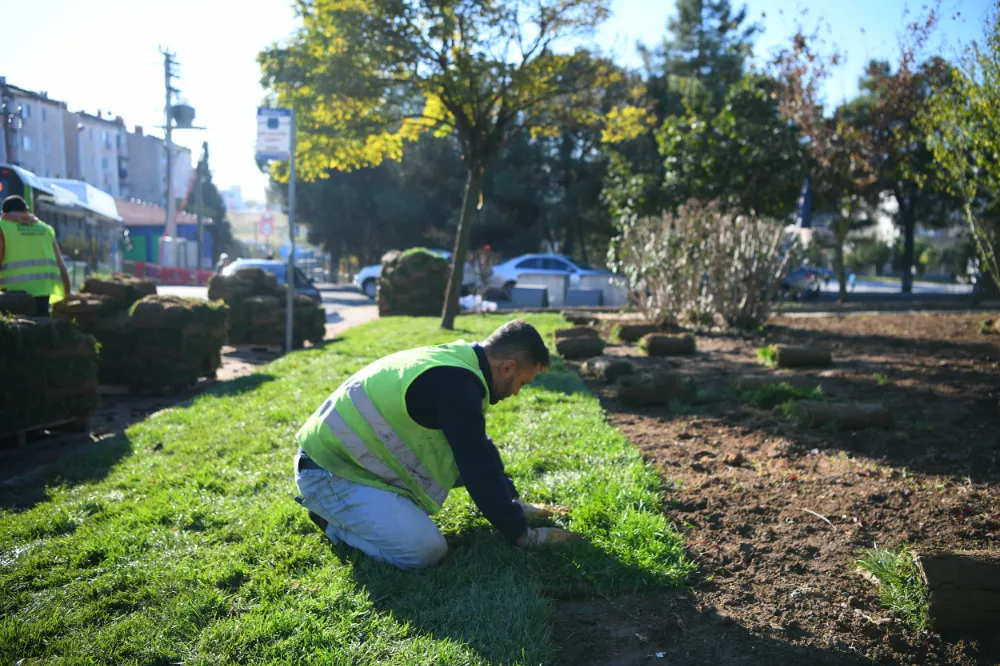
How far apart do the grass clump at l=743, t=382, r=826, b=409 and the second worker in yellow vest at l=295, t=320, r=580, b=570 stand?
3.38m

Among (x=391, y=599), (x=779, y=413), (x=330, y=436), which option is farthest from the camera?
(x=779, y=413)

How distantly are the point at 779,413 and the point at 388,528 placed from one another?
3.71 metres

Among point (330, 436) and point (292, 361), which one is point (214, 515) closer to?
point (330, 436)

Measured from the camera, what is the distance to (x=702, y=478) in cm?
452

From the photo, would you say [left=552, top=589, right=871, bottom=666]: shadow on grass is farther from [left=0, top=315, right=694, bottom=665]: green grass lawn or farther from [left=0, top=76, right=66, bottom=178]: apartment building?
[left=0, top=76, right=66, bottom=178]: apartment building

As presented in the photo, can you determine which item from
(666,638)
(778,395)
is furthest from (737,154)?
(666,638)

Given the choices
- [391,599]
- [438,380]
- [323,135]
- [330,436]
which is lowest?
[391,599]

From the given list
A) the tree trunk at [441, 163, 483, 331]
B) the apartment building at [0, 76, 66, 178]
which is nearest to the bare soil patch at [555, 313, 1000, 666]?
the tree trunk at [441, 163, 483, 331]

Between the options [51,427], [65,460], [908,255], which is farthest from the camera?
[908,255]

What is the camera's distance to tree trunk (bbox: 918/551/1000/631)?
2744mm

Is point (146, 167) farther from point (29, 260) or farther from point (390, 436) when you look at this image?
point (390, 436)

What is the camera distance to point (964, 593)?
276 centimetres

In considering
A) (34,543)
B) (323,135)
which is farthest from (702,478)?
(323,135)

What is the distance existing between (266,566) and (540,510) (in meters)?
1.35
